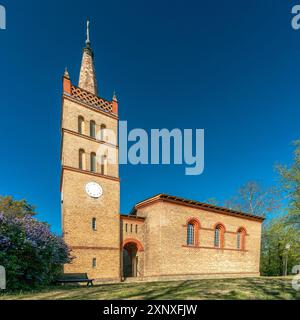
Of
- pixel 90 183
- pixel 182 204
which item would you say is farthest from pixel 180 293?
pixel 90 183

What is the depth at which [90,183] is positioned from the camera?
1781 centimetres

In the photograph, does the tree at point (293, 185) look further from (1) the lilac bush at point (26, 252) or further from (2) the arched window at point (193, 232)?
(1) the lilac bush at point (26, 252)

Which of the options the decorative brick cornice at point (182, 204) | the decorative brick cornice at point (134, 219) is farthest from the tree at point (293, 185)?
the decorative brick cornice at point (134, 219)

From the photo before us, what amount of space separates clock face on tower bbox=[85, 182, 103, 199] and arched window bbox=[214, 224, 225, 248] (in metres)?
12.1

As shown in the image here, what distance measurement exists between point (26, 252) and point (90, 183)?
8954 mm

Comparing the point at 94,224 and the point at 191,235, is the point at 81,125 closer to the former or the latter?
the point at 94,224

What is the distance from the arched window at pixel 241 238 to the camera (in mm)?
22427

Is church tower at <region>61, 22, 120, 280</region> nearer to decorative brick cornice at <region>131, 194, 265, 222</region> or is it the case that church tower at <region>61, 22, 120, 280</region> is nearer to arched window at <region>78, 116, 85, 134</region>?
arched window at <region>78, 116, 85, 134</region>

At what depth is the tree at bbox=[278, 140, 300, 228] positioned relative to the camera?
62.0 ft

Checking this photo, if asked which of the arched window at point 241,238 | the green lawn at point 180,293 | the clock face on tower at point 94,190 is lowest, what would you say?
the arched window at point 241,238

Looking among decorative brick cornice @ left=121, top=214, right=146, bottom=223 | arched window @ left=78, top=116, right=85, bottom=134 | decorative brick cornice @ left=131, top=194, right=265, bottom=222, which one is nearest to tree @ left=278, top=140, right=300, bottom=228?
decorative brick cornice @ left=131, top=194, right=265, bottom=222

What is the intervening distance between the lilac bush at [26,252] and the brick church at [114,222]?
6.13m
